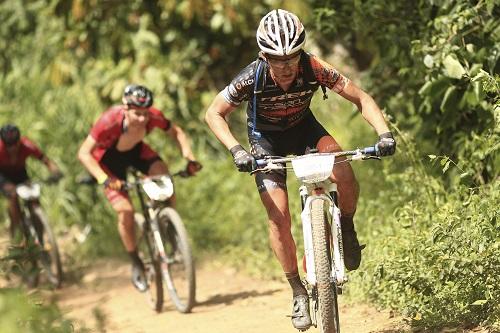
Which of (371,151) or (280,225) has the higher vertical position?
(371,151)

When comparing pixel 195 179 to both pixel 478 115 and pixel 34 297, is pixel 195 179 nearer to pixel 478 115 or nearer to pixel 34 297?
pixel 478 115

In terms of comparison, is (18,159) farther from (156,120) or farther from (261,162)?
(261,162)

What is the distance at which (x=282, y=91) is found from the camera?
19.3 ft

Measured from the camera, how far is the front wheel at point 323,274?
5.33m

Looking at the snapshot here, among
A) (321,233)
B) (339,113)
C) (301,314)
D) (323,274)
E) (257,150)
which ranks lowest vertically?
(301,314)

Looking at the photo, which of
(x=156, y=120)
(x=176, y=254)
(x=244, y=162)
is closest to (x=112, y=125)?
(x=156, y=120)

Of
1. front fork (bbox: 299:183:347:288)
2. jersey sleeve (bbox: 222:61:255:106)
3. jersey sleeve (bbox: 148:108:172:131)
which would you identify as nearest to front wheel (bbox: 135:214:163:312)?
jersey sleeve (bbox: 148:108:172:131)

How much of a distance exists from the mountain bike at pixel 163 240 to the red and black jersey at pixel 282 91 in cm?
220

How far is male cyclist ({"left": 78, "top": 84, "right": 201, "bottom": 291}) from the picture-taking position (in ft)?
26.6

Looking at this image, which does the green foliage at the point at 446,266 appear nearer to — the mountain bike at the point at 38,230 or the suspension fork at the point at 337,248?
the suspension fork at the point at 337,248

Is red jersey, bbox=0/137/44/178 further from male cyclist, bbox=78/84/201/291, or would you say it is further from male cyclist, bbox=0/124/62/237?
male cyclist, bbox=78/84/201/291

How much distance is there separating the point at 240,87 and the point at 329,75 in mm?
Result: 551

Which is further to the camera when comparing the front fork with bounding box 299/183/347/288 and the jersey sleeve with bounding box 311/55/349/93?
the jersey sleeve with bounding box 311/55/349/93

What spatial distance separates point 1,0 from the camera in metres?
15.4
